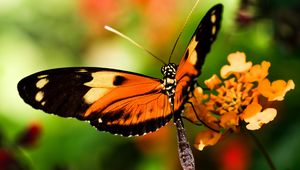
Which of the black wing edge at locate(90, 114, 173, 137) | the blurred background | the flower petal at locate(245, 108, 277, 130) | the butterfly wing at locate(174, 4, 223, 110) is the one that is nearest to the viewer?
the flower petal at locate(245, 108, 277, 130)

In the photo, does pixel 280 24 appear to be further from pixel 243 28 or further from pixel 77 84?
pixel 77 84

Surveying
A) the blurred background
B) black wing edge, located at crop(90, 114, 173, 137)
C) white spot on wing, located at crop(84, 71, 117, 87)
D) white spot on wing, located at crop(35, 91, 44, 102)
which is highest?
the blurred background

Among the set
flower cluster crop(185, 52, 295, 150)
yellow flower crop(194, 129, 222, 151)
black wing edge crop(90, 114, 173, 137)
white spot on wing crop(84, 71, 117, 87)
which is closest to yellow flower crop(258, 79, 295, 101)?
flower cluster crop(185, 52, 295, 150)

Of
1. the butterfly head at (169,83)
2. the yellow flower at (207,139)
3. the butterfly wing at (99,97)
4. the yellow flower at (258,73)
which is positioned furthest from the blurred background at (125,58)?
the yellow flower at (258,73)

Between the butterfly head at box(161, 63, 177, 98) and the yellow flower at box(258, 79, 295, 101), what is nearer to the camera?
the yellow flower at box(258, 79, 295, 101)

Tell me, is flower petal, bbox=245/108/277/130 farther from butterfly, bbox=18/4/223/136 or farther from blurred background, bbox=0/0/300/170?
blurred background, bbox=0/0/300/170

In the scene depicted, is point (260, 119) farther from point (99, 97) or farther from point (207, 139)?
point (99, 97)

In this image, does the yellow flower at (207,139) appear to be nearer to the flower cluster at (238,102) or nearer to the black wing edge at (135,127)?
the flower cluster at (238,102)
